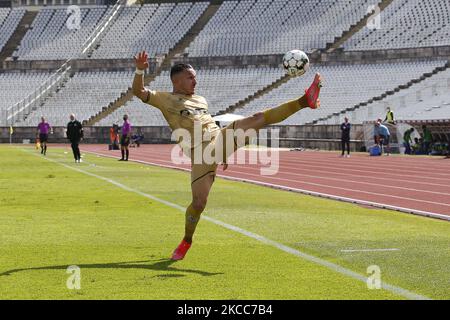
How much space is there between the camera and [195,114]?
855 centimetres

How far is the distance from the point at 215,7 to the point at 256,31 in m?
7.43

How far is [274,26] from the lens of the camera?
67188mm

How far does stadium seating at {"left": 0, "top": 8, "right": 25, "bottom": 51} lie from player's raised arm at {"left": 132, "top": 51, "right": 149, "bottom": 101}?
66406 millimetres

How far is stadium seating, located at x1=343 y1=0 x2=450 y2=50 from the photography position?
56662 mm

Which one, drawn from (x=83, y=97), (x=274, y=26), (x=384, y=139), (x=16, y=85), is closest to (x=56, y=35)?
(x=16, y=85)

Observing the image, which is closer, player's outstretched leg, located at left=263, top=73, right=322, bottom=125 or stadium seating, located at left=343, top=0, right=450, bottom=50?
player's outstretched leg, located at left=263, top=73, right=322, bottom=125

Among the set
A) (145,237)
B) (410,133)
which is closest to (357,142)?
(410,133)

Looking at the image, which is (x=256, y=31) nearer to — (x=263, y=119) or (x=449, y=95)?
(x=449, y=95)

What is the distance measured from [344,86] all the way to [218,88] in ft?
34.9

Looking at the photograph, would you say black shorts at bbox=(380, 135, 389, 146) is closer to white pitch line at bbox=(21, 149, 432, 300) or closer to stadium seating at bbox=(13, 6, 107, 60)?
white pitch line at bbox=(21, 149, 432, 300)

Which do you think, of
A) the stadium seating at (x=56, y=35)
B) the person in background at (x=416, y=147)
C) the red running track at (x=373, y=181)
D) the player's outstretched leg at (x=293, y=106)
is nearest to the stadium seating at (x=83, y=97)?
the stadium seating at (x=56, y=35)

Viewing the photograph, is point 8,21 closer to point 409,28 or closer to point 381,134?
point 409,28

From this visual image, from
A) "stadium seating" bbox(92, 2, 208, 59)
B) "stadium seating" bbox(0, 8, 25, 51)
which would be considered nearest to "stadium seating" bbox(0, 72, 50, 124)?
"stadium seating" bbox(0, 8, 25, 51)

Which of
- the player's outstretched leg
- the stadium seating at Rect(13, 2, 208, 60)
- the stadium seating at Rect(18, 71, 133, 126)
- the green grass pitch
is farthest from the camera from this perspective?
the stadium seating at Rect(13, 2, 208, 60)
